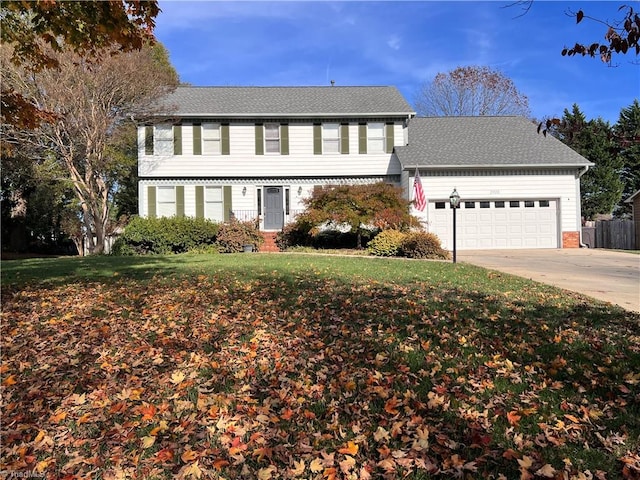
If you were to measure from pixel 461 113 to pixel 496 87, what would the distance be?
9.98 ft

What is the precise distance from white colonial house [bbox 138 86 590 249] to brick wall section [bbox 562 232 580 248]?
0.14 ft

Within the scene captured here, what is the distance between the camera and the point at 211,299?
20.1ft

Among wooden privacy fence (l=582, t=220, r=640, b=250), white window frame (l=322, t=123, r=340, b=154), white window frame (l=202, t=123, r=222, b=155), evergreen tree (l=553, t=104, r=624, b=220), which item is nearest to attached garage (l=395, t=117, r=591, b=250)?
wooden privacy fence (l=582, t=220, r=640, b=250)

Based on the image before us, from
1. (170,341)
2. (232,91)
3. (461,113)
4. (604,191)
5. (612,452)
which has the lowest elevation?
(612,452)

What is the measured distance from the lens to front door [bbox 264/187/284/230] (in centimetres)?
1862

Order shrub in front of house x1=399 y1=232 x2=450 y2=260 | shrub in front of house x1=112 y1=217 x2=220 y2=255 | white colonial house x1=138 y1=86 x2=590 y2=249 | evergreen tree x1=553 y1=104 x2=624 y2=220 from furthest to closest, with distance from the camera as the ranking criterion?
evergreen tree x1=553 y1=104 x2=624 y2=220 → white colonial house x1=138 y1=86 x2=590 y2=249 → shrub in front of house x1=112 y1=217 x2=220 y2=255 → shrub in front of house x1=399 y1=232 x2=450 y2=260

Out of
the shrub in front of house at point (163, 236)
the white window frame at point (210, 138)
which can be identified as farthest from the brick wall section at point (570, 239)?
the white window frame at point (210, 138)

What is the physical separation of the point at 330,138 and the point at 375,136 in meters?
1.97

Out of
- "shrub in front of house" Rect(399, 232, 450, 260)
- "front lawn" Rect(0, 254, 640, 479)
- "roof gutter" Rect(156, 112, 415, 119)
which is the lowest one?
"front lawn" Rect(0, 254, 640, 479)

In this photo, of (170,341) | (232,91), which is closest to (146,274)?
(170,341)

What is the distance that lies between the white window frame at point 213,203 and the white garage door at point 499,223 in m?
8.88

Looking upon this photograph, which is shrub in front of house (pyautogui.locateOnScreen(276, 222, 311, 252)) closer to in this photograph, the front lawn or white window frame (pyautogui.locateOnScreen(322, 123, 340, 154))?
white window frame (pyautogui.locateOnScreen(322, 123, 340, 154))

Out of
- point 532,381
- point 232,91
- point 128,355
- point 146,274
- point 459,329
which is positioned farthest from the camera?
point 232,91

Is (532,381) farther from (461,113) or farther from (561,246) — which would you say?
(461,113)
